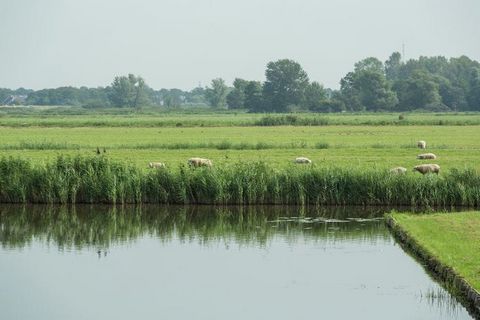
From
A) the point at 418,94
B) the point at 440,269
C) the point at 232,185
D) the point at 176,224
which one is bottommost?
the point at 176,224

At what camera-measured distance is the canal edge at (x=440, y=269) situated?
18447mm

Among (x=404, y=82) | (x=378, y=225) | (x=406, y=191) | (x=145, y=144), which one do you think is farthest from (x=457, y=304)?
(x=404, y=82)

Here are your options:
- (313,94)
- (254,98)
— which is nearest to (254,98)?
(254,98)

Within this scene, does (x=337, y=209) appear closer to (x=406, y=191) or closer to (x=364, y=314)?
(x=406, y=191)

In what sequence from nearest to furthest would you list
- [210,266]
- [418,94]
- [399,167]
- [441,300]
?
[441,300] → [210,266] → [399,167] → [418,94]

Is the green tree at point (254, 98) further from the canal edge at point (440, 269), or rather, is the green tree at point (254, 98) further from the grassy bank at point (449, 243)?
the canal edge at point (440, 269)

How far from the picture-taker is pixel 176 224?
31.1 m

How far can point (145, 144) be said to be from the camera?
61.7 meters

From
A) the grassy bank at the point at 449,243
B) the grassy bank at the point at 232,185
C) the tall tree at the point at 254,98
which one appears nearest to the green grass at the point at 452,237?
the grassy bank at the point at 449,243

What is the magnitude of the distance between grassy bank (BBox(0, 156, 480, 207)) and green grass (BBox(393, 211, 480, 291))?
157 inches

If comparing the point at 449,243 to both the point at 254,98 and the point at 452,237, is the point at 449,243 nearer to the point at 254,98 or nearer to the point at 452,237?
the point at 452,237

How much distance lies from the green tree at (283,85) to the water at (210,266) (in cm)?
15004

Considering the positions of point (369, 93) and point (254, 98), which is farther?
point (254, 98)

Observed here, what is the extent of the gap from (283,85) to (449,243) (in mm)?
163418
